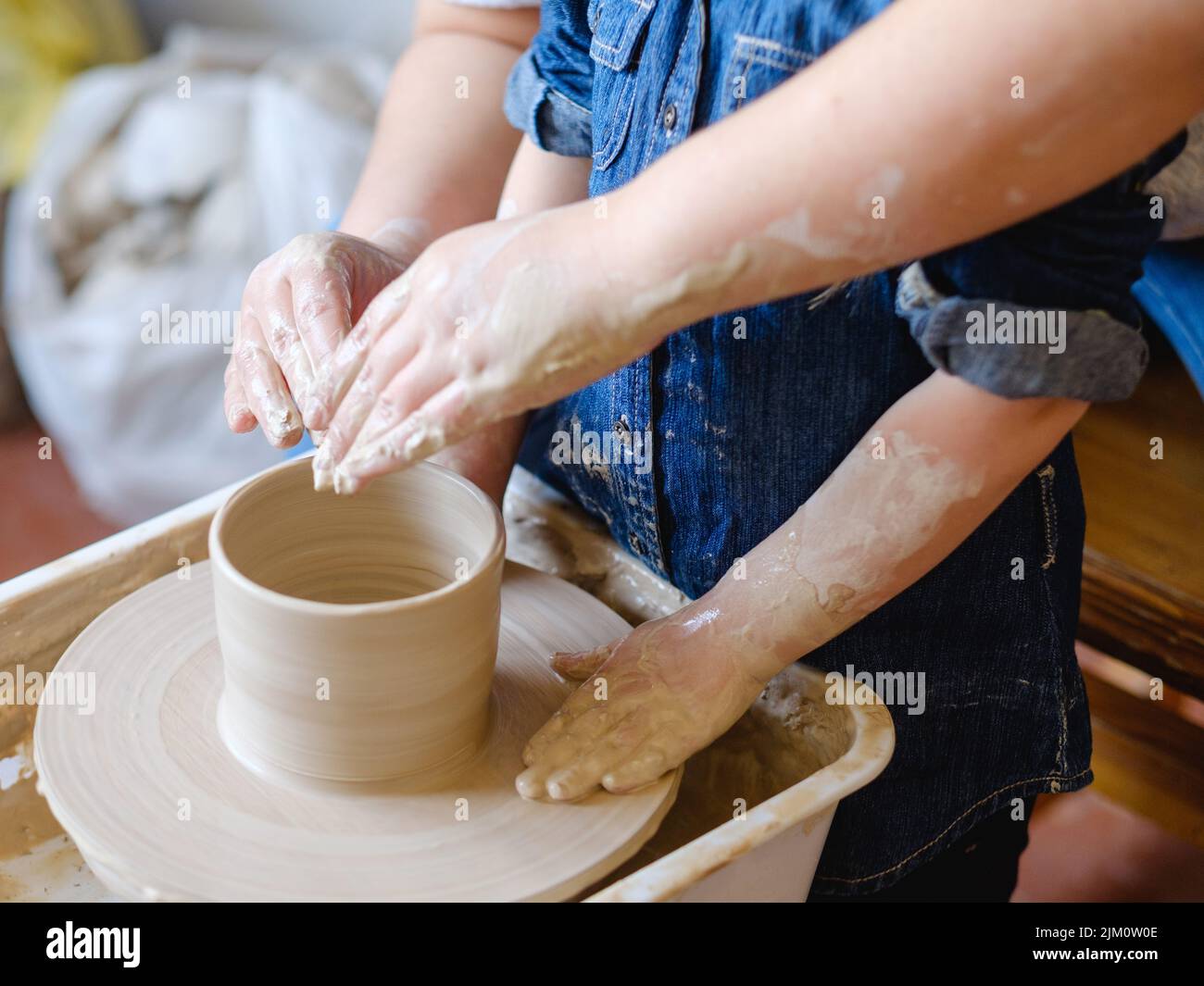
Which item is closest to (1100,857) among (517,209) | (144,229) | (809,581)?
(809,581)

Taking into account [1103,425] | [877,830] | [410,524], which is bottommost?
[877,830]

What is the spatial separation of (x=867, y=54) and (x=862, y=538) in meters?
0.38

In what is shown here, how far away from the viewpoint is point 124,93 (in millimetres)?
2863

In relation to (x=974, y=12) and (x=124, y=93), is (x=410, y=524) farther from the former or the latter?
(x=124, y=93)

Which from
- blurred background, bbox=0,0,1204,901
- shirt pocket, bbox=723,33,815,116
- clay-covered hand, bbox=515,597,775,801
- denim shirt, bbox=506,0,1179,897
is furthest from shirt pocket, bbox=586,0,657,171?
blurred background, bbox=0,0,1204,901

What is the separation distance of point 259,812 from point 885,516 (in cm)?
53

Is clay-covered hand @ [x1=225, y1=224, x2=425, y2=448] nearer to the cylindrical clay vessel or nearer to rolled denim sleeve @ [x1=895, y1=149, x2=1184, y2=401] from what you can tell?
the cylindrical clay vessel

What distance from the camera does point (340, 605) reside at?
35.8 inches

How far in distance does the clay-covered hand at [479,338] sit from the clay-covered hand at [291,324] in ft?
0.65

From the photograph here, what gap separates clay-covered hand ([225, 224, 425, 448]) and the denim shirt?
240 millimetres

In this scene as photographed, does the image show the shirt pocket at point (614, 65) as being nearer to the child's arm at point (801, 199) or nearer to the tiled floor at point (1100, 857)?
the child's arm at point (801, 199)

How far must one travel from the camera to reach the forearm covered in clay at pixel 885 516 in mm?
868

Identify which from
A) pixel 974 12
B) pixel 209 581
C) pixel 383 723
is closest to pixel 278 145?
pixel 209 581

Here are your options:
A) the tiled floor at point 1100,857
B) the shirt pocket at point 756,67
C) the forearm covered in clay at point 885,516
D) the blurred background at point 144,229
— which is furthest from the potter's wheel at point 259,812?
the blurred background at point 144,229
